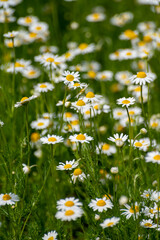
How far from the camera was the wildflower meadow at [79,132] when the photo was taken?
227cm

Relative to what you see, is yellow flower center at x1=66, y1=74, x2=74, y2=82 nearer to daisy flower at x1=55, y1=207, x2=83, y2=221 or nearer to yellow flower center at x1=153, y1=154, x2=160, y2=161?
yellow flower center at x1=153, y1=154, x2=160, y2=161

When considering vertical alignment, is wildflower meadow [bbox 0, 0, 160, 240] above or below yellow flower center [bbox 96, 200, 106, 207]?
above

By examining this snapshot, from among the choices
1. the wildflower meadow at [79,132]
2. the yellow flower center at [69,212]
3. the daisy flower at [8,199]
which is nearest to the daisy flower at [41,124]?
the wildflower meadow at [79,132]

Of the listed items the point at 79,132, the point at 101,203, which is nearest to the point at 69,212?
the point at 101,203

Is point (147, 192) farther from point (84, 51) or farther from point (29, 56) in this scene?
point (29, 56)

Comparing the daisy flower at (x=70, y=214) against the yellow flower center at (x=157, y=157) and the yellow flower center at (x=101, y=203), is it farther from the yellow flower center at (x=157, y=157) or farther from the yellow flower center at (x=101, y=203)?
the yellow flower center at (x=157, y=157)

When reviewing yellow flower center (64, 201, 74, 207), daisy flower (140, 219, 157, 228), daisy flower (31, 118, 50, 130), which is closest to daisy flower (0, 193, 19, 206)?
yellow flower center (64, 201, 74, 207)

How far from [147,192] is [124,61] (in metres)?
2.94

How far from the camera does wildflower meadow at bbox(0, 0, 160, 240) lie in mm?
2266

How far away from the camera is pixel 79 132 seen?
321cm

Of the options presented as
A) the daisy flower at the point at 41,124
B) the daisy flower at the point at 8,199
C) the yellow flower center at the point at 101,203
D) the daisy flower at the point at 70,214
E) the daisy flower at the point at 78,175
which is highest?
the daisy flower at the point at 41,124

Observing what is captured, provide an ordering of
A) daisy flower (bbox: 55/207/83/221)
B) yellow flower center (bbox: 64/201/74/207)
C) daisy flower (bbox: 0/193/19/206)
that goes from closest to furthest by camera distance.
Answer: daisy flower (bbox: 55/207/83/221)
yellow flower center (bbox: 64/201/74/207)
daisy flower (bbox: 0/193/19/206)

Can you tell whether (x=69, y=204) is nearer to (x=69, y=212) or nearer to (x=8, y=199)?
(x=69, y=212)

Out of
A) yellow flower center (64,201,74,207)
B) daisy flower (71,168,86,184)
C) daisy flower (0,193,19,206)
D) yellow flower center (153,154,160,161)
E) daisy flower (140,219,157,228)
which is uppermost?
yellow flower center (153,154,160,161)
